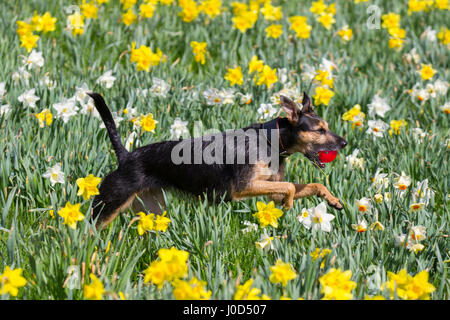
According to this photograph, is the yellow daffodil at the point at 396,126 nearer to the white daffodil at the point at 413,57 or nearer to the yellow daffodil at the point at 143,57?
the white daffodil at the point at 413,57

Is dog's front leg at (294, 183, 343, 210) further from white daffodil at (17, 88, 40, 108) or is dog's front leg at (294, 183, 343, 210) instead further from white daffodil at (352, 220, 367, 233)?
white daffodil at (17, 88, 40, 108)

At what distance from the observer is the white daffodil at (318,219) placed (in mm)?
3250

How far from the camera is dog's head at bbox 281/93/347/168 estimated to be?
148 inches

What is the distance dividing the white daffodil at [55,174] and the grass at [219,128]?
61mm

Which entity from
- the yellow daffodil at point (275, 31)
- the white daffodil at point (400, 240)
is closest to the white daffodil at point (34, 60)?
the yellow daffodil at point (275, 31)

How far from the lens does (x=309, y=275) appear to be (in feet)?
8.86

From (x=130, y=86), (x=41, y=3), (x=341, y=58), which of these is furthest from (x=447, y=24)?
(x=41, y=3)

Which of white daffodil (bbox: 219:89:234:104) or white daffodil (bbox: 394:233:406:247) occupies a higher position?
white daffodil (bbox: 219:89:234:104)

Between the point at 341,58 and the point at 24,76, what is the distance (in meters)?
3.24

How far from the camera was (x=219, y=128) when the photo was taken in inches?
184

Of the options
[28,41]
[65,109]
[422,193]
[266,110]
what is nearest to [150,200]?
[65,109]

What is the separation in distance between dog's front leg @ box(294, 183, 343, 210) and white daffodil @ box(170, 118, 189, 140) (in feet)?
3.74

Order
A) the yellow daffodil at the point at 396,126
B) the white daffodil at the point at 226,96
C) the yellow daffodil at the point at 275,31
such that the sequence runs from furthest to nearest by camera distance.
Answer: the yellow daffodil at the point at 275,31, the white daffodil at the point at 226,96, the yellow daffodil at the point at 396,126

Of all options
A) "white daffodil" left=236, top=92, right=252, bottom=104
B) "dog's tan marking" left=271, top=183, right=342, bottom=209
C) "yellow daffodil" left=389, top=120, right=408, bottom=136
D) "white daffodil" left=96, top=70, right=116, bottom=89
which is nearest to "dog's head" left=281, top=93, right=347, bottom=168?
"dog's tan marking" left=271, top=183, right=342, bottom=209
